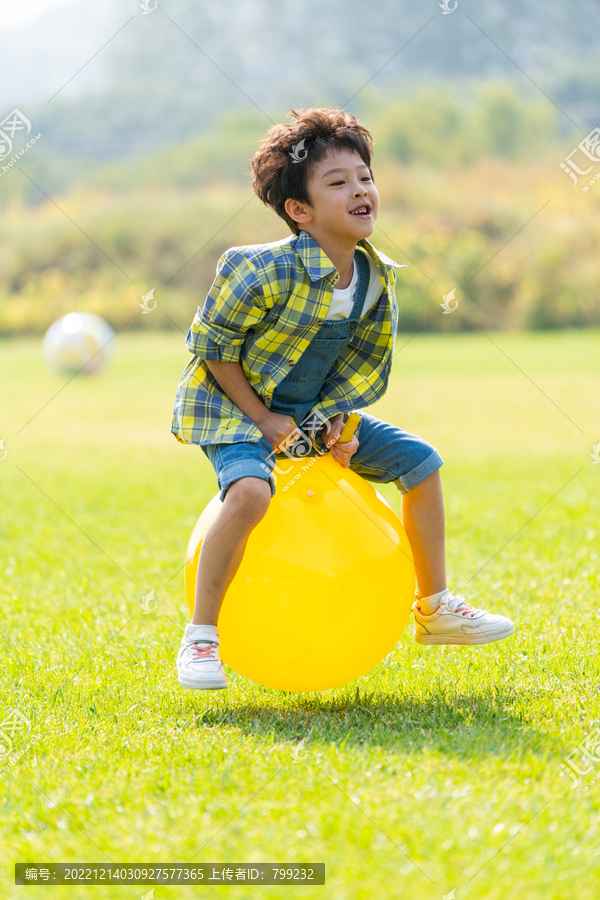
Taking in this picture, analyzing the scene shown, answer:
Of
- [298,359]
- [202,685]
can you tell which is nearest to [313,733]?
[202,685]

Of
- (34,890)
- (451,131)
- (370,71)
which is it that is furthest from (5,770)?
(370,71)

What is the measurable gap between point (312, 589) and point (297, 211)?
124 centimetres

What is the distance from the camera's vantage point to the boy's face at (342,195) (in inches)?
120

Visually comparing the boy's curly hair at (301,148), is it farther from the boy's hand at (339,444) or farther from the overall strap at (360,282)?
the boy's hand at (339,444)

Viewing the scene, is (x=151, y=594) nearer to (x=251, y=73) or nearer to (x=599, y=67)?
(x=599, y=67)

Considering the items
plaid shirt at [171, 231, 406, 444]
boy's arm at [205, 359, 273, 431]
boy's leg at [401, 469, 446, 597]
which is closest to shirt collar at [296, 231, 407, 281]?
plaid shirt at [171, 231, 406, 444]

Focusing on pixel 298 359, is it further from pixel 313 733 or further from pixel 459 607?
pixel 313 733

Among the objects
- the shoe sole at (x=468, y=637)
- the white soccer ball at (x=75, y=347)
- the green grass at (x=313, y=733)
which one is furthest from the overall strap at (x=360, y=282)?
the white soccer ball at (x=75, y=347)

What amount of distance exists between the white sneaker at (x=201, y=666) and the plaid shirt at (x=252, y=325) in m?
0.64

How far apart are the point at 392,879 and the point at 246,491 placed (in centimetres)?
122

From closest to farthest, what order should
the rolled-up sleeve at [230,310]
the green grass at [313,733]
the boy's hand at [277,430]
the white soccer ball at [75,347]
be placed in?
the green grass at [313,733] < the rolled-up sleeve at [230,310] < the boy's hand at [277,430] < the white soccer ball at [75,347]

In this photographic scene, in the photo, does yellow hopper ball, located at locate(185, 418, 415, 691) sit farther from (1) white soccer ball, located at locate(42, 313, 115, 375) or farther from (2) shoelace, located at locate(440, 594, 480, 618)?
(1) white soccer ball, located at locate(42, 313, 115, 375)

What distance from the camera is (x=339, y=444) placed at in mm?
3221

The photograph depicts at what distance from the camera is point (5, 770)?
2.74m
